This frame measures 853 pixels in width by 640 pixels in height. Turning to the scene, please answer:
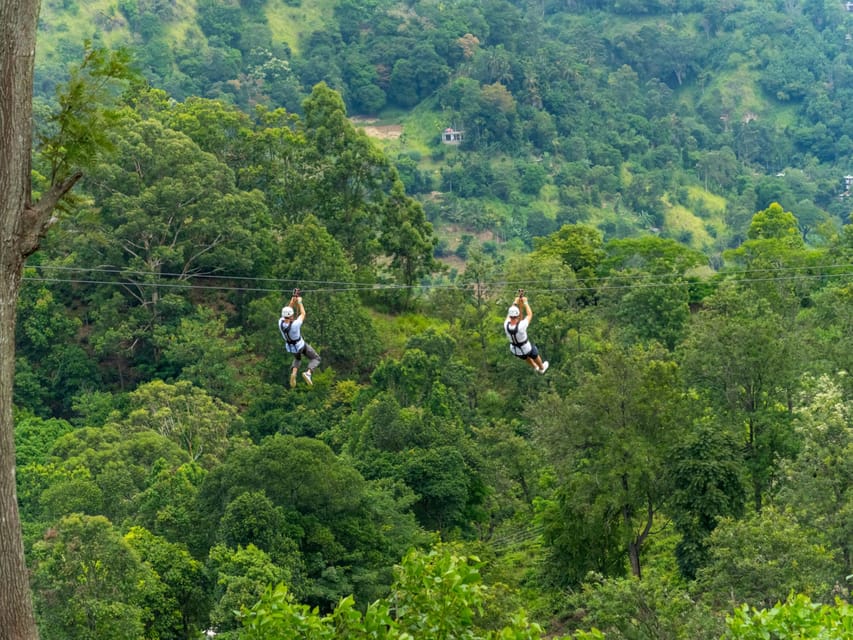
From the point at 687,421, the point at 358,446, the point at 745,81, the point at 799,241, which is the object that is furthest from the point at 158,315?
the point at 745,81

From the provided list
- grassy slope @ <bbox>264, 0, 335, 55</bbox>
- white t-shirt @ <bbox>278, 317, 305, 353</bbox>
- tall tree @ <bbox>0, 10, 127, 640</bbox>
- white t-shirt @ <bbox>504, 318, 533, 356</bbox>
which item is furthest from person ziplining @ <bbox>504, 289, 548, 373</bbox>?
grassy slope @ <bbox>264, 0, 335, 55</bbox>

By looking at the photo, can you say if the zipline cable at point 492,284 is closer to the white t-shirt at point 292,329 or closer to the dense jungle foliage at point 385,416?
the dense jungle foliage at point 385,416

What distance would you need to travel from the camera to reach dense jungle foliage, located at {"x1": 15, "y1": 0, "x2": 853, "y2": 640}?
23.9 meters

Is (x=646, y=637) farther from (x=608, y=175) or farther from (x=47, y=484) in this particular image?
(x=608, y=175)

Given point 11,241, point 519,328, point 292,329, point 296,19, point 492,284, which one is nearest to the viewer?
point 11,241

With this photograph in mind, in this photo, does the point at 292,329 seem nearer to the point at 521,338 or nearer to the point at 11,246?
the point at 521,338

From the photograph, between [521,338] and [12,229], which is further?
[521,338]

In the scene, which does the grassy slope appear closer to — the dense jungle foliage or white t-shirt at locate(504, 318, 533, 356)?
the dense jungle foliage

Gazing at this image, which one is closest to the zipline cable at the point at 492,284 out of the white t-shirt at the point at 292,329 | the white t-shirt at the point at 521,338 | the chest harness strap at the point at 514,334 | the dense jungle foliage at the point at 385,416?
the dense jungle foliage at the point at 385,416

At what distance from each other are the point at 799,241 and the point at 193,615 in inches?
1600

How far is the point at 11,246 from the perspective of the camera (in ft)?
30.6

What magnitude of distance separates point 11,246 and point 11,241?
0.04 meters

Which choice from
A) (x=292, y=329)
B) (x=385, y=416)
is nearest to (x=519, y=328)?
(x=292, y=329)

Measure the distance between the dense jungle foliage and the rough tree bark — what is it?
98cm
